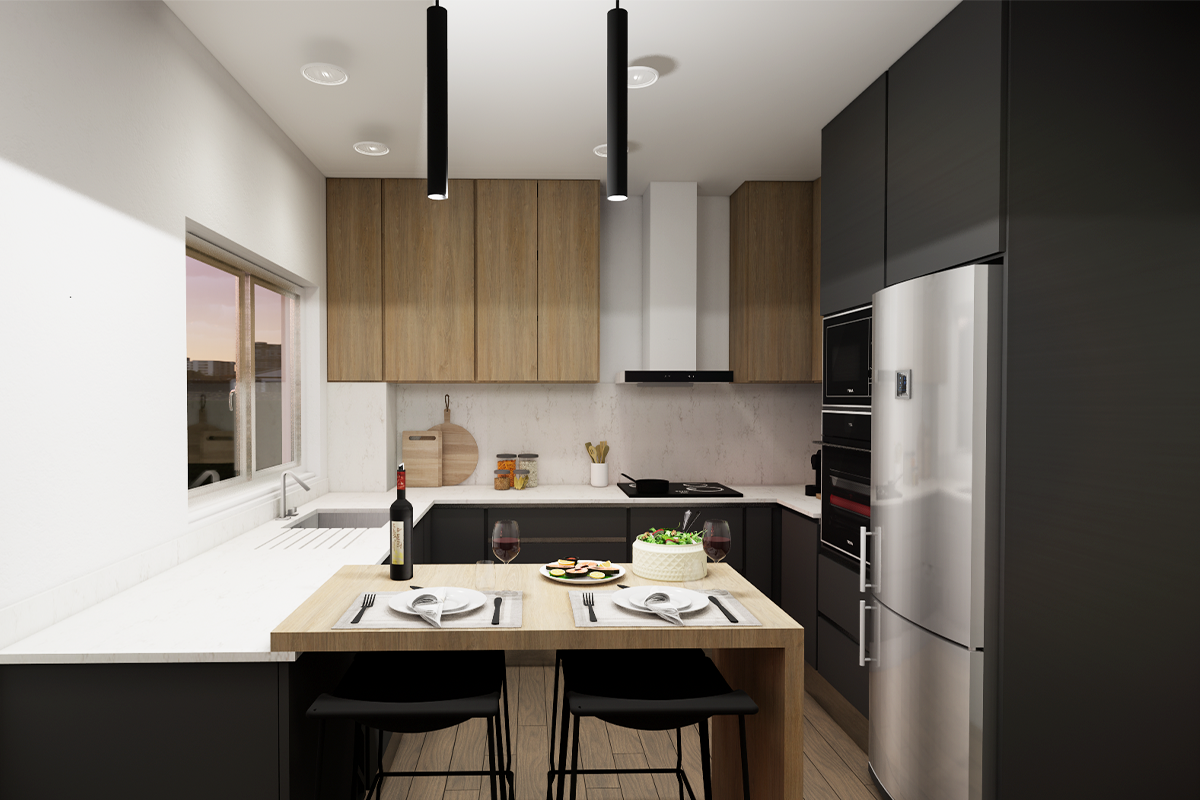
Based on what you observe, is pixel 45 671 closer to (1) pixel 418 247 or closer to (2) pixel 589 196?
(1) pixel 418 247

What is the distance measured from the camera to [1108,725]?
6.53ft

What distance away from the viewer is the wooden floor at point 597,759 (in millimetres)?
2525

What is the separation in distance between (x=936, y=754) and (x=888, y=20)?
7.64ft

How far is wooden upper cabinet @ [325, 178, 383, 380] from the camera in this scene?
12.9 ft

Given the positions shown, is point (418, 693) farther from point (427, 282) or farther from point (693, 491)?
point (427, 282)

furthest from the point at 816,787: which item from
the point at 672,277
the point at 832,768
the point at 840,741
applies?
the point at 672,277

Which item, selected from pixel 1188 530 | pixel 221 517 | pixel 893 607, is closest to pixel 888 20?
pixel 1188 530

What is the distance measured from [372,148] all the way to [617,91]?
230 centimetres

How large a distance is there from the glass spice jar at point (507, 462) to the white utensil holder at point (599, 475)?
0.48 meters

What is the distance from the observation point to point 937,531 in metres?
2.13

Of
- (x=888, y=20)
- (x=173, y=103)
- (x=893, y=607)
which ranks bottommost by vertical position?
(x=893, y=607)

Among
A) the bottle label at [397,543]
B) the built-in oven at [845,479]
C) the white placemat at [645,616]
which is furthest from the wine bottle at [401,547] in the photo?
the built-in oven at [845,479]

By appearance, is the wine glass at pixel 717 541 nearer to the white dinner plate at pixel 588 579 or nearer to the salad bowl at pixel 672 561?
the salad bowl at pixel 672 561

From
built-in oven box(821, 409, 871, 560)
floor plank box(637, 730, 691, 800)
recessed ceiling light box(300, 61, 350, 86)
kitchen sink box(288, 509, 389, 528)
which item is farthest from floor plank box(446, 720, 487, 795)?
recessed ceiling light box(300, 61, 350, 86)
